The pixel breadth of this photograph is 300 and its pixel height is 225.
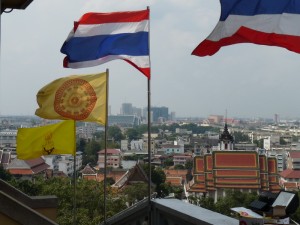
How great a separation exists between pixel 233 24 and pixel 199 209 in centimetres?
138

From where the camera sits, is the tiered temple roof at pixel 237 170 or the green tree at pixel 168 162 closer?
the tiered temple roof at pixel 237 170

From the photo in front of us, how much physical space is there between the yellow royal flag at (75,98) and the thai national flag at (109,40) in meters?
0.72

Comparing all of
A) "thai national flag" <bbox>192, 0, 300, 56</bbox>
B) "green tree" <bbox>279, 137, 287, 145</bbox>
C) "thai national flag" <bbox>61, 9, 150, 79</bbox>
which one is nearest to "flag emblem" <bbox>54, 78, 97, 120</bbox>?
"thai national flag" <bbox>61, 9, 150, 79</bbox>

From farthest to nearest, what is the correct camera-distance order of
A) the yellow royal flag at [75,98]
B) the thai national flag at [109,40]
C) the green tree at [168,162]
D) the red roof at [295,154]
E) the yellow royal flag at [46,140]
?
1. the green tree at [168,162]
2. the red roof at [295,154]
3. the yellow royal flag at [46,140]
4. the yellow royal flag at [75,98]
5. the thai national flag at [109,40]

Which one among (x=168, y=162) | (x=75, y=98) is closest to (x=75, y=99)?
(x=75, y=98)

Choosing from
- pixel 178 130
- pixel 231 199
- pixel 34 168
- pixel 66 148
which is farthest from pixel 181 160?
pixel 178 130

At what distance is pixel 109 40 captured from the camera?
4902mm

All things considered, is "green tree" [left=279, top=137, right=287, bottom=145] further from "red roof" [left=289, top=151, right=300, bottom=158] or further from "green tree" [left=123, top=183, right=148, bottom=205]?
"green tree" [left=123, top=183, right=148, bottom=205]

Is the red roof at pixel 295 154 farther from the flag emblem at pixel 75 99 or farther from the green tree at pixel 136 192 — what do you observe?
the flag emblem at pixel 75 99

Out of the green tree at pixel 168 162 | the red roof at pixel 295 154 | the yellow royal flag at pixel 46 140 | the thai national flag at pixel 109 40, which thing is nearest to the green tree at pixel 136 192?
the yellow royal flag at pixel 46 140

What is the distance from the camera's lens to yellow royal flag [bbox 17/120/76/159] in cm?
629

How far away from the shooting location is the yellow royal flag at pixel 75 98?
5.71 meters

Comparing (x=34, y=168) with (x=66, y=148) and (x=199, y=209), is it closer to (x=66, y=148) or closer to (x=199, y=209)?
(x=66, y=148)

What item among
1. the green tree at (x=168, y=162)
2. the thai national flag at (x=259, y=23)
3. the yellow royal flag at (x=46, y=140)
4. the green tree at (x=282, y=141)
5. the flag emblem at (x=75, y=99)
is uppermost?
the thai national flag at (x=259, y=23)
